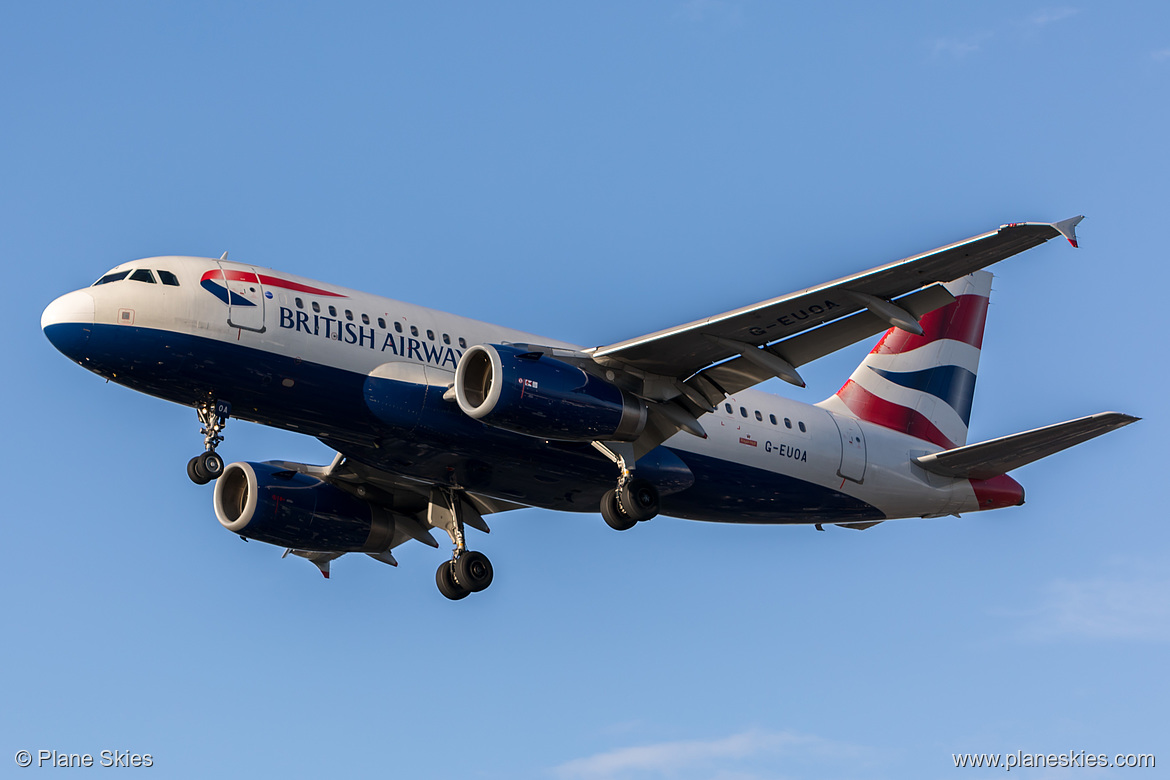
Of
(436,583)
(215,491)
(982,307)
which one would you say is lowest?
(436,583)

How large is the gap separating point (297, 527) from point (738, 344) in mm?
12443

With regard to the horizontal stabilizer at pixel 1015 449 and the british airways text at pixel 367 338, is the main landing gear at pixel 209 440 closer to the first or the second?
the british airways text at pixel 367 338

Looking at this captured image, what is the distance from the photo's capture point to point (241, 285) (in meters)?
28.6

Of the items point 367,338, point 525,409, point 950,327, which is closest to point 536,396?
point 525,409

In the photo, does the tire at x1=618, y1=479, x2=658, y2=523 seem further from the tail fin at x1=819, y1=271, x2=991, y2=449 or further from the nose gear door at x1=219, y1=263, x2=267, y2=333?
the nose gear door at x1=219, y1=263, x2=267, y2=333

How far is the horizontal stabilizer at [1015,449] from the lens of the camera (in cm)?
2905

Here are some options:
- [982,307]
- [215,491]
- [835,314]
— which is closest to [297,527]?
[215,491]

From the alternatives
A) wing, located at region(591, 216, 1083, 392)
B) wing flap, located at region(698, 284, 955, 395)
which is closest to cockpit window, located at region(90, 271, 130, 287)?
wing, located at region(591, 216, 1083, 392)

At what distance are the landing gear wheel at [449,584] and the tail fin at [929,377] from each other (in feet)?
34.2

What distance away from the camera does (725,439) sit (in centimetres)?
3316

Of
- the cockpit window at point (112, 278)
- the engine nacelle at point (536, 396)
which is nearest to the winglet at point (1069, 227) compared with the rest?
the engine nacelle at point (536, 396)

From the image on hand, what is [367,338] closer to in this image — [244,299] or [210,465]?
[244,299]

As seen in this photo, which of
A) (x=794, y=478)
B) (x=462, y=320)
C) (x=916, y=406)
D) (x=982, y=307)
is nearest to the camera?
(x=462, y=320)

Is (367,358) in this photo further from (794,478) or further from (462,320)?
(794,478)
